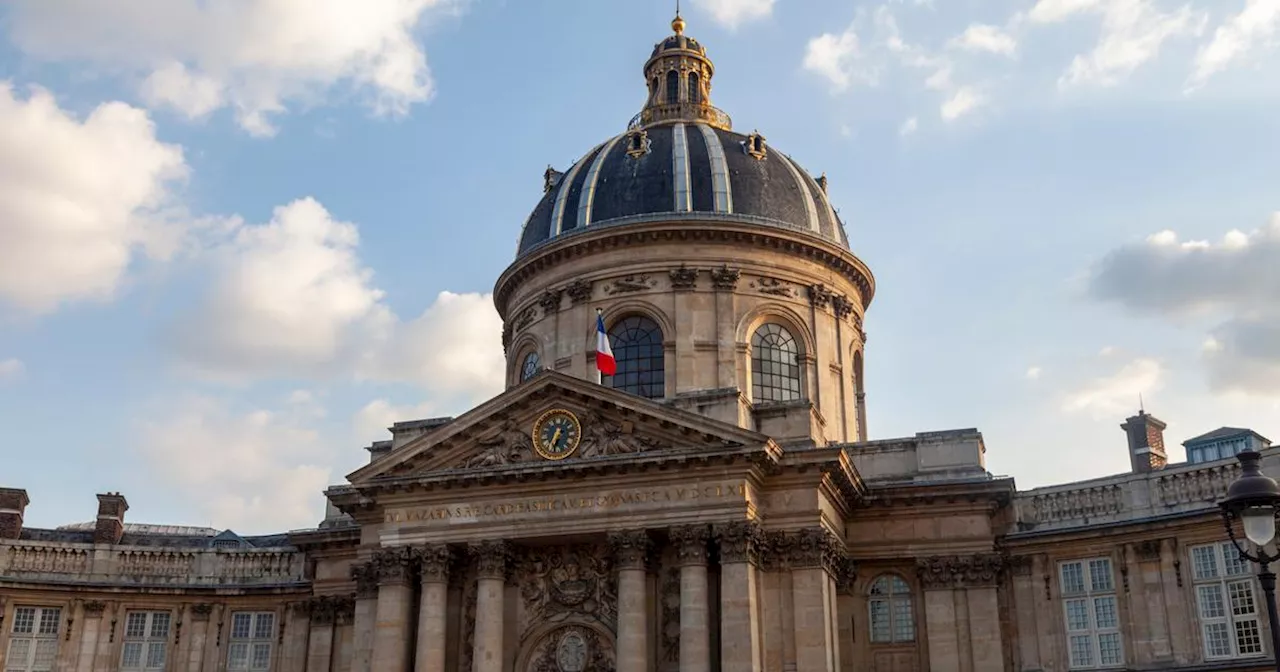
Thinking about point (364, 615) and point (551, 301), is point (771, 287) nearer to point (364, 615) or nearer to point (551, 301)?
point (551, 301)

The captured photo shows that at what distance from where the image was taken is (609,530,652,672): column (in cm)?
3142

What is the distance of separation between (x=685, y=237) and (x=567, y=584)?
1322 centimetres

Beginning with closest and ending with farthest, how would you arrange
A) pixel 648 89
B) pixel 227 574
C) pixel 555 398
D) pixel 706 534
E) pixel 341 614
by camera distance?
pixel 706 534 < pixel 555 398 < pixel 341 614 < pixel 227 574 < pixel 648 89

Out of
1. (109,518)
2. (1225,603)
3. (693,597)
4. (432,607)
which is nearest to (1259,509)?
(693,597)

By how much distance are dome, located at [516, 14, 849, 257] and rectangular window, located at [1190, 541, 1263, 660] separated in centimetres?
1609

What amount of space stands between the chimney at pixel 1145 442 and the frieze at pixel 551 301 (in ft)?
64.8

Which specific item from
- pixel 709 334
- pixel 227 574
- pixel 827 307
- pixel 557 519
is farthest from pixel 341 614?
Answer: pixel 827 307

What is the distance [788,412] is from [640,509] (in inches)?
188

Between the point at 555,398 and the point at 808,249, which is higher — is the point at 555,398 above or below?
below

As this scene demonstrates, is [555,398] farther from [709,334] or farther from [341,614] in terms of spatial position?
[341,614]

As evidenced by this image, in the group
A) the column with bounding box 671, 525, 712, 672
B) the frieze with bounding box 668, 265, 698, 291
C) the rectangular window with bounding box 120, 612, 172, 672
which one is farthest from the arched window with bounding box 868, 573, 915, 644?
the rectangular window with bounding box 120, 612, 172, 672

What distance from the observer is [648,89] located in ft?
167

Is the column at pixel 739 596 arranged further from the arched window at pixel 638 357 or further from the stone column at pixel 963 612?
the arched window at pixel 638 357

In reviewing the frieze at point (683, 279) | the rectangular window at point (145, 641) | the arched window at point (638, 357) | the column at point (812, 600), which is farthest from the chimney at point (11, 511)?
the column at point (812, 600)
